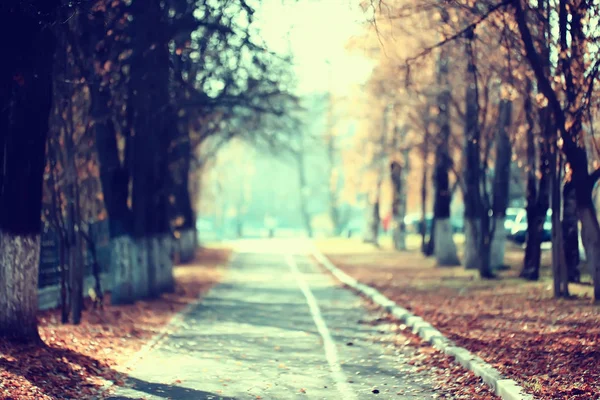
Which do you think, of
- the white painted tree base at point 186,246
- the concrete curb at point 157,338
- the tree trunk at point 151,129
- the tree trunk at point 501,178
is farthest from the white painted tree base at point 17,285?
the white painted tree base at point 186,246

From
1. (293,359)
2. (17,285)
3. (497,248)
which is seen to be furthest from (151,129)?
(497,248)

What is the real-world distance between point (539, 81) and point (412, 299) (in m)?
6.25

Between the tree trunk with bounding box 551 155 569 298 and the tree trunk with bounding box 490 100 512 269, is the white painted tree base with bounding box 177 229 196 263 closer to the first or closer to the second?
the tree trunk with bounding box 490 100 512 269

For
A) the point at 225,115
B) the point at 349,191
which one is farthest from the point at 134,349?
the point at 349,191

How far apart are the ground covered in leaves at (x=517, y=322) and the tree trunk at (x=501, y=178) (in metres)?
0.75

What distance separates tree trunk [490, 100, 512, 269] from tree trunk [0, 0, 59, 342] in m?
13.1

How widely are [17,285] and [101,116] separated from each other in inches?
236

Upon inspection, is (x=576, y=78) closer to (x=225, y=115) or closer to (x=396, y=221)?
(x=225, y=115)

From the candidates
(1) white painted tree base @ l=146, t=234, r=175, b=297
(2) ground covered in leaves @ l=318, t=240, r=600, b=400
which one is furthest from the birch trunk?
(2) ground covered in leaves @ l=318, t=240, r=600, b=400

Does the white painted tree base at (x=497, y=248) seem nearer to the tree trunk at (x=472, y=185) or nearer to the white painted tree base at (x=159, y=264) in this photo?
the tree trunk at (x=472, y=185)

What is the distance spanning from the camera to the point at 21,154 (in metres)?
10.6

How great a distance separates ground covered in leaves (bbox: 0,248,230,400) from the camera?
897 cm

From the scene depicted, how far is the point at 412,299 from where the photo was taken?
19.0m

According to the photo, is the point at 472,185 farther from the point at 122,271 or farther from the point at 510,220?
the point at 510,220
